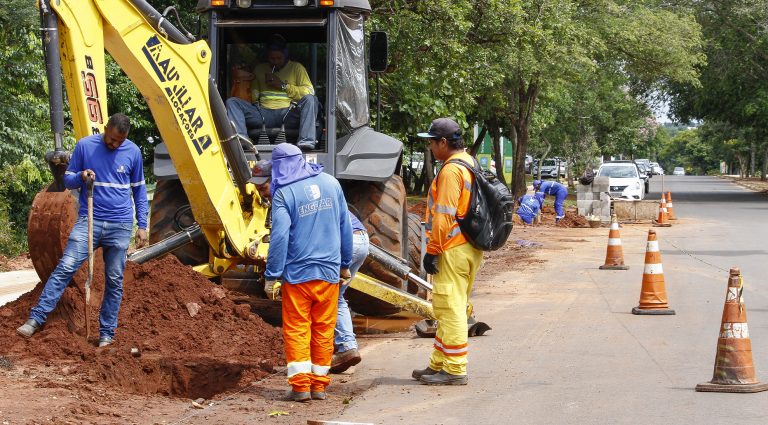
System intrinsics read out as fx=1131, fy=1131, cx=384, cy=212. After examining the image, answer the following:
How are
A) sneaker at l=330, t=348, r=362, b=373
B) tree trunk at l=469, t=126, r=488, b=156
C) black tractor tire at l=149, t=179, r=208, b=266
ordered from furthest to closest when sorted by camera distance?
tree trunk at l=469, t=126, r=488, b=156 → black tractor tire at l=149, t=179, r=208, b=266 → sneaker at l=330, t=348, r=362, b=373

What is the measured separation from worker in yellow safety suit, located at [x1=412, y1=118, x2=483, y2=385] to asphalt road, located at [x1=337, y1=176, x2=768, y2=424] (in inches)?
6.4

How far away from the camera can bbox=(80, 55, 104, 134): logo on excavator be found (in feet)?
26.3

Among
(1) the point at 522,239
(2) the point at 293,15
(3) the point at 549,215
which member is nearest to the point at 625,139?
(3) the point at 549,215

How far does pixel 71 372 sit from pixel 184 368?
0.92 metres

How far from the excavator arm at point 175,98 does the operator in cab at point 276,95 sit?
1.27 meters

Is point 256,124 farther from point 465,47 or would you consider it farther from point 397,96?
point 397,96

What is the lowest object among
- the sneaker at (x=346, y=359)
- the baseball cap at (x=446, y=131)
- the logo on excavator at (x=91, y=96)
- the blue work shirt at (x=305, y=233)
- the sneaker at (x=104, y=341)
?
the sneaker at (x=346, y=359)

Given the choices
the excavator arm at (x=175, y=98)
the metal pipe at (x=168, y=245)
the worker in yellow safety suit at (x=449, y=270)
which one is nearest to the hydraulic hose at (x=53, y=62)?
the excavator arm at (x=175, y=98)

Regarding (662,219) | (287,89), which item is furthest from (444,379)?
(662,219)

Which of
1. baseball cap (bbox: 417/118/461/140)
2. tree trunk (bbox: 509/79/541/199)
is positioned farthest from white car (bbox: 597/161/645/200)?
baseball cap (bbox: 417/118/461/140)

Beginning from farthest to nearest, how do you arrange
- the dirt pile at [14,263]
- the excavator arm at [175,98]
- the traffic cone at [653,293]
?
1. the dirt pile at [14,263]
2. the traffic cone at [653,293]
3. the excavator arm at [175,98]

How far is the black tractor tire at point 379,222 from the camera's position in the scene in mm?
Result: 10602

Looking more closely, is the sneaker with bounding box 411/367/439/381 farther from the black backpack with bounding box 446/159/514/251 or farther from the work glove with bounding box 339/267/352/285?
the black backpack with bounding box 446/159/514/251

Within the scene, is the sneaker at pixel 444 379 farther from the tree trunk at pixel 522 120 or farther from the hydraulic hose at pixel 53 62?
the tree trunk at pixel 522 120
